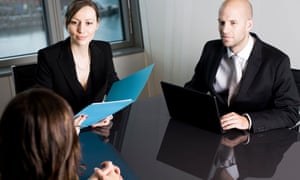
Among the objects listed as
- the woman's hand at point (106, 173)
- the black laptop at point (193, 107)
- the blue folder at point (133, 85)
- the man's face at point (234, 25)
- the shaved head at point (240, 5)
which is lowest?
the woman's hand at point (106, 173)

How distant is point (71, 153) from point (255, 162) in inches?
30.2

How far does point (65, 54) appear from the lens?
8.04 feet

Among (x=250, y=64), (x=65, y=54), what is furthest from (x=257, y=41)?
(x=65, y=54)

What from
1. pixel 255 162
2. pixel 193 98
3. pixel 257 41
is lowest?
pixel 255 162

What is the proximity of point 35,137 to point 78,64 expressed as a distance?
1.47m

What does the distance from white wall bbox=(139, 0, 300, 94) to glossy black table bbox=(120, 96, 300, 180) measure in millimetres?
1245

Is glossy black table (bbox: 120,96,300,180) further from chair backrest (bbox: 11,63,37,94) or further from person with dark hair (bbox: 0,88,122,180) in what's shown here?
chair backrest (bbox: 11,63,37,94)

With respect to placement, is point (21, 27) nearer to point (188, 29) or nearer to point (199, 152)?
point (188, 29)

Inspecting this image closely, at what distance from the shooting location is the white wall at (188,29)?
2.98m

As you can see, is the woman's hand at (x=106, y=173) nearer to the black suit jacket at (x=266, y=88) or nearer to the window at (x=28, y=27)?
the black suit jacket at (x=266, y=88)

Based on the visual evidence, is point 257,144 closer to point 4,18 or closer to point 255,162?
point 255,162

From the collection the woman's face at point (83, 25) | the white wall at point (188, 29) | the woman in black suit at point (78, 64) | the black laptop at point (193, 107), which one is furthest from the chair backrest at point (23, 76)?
the white wall at point (188, 29)

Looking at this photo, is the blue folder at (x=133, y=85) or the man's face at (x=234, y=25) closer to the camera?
the blue folder at (x=133, y=85)

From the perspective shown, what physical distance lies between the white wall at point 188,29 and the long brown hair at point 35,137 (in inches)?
88.2
